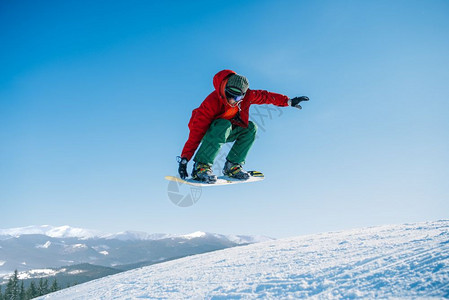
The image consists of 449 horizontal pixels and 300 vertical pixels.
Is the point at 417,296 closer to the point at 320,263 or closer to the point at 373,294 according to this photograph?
the point at 373,294

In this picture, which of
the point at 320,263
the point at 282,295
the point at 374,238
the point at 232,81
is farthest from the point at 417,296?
the point at 232,81

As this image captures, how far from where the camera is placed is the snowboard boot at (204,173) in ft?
19.1

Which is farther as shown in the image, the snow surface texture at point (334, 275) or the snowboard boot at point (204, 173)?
the snowboard boot at point (204, 173)

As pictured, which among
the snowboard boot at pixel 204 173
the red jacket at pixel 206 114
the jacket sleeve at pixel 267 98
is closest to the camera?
the red jacket at pixel 206 114

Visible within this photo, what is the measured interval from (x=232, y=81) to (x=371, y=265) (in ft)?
12.8

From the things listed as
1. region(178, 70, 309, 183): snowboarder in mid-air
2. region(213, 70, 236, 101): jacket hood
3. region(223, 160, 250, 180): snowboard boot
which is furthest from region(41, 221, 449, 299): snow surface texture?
region(213, 70, 236, 101): jacket hood

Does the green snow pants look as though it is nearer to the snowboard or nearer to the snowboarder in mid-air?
the snowboarder in mid-air

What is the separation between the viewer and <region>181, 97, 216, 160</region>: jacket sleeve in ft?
18.9

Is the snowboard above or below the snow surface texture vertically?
above

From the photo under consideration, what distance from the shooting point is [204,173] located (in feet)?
19.2

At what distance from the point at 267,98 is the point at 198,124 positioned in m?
1.88

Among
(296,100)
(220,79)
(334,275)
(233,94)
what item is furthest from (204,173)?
(334,275)

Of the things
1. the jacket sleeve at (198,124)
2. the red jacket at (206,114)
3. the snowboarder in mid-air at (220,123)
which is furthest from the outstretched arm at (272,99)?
the jacket sleeve at (198,124)

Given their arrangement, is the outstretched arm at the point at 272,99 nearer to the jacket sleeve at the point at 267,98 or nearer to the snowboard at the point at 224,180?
the jacket sleeve at the point at 267,98
